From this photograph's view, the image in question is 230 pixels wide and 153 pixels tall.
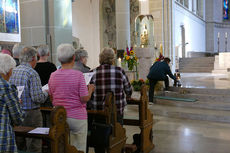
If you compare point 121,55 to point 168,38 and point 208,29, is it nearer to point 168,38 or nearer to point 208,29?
point 168,38

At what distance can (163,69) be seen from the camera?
7.64 meters

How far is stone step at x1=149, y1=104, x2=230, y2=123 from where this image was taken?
649 cm

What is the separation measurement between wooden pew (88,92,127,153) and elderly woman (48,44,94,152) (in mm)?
405

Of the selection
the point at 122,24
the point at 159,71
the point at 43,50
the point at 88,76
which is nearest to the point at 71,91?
the point at 88,76

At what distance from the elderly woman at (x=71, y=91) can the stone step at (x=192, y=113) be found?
4.49m

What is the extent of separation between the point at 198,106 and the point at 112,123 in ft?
15.3

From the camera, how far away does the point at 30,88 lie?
307cm

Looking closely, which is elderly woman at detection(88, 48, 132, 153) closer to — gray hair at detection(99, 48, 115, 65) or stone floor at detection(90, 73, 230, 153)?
gray hair at detection(99, 48, 115, 65)

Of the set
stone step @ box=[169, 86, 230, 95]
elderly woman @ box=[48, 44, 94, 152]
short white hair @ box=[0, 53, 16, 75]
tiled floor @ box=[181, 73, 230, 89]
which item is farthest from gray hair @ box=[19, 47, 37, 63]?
tiled floor @ box=[181, 73, 230, 89]

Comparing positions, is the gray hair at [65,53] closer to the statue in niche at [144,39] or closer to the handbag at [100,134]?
the handbag at [100,134]

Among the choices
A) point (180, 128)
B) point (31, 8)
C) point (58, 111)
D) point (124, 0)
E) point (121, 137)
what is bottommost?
point (180, 128)

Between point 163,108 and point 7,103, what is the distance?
5.92 m

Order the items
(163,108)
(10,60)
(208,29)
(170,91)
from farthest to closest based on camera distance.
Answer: (208,29) → (170,91) → (163,108) → (10,60)

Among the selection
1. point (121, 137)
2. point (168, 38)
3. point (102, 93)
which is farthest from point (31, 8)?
point (168, 38)
